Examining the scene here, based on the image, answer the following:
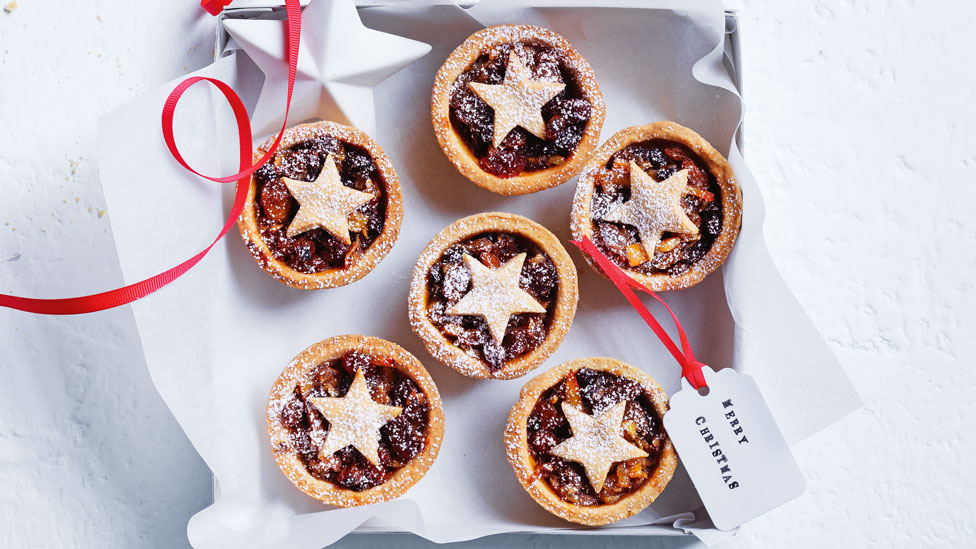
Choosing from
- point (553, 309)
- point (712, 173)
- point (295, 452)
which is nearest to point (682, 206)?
point (712, 173)

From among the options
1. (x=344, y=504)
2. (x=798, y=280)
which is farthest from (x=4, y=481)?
(x=798, y=280)

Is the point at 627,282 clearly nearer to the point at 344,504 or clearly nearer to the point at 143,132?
the point at 344,504

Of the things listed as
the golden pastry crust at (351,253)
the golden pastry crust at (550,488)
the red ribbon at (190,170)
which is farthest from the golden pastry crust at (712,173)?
the red ribbon at (190,170)

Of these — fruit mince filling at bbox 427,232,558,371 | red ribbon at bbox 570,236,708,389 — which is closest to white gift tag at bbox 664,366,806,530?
red ribbon at bbox 570,236,708,389

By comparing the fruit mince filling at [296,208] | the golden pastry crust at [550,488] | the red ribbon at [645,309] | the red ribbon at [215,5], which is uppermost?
the red ribbon at [215,5]

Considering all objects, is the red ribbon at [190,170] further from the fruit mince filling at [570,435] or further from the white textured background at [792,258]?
the fruit mince filling at [570,435]

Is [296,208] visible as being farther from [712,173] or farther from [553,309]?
[712,173]
